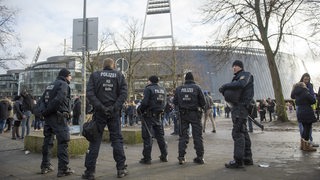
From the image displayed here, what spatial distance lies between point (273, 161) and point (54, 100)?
461 centimetres

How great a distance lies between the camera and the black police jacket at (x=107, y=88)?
18.4 ft

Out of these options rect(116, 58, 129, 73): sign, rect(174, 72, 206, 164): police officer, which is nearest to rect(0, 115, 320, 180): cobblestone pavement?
rect(174, 72, 206, 164): police officer

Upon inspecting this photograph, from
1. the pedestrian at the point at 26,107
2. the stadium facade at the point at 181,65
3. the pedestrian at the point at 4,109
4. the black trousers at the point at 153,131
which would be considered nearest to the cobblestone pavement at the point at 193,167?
the black trousers at the point at 153,131

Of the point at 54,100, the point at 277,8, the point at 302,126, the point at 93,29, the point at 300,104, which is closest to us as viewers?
the point at 54,100

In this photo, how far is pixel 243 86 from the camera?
618 cm

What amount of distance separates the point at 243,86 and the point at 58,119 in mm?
3494

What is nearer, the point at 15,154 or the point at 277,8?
the point at 15,154

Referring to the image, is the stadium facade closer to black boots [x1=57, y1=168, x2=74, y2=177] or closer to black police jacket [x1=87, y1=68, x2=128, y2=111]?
black police jacket [x1=87, y1=68, x2=128, y2=111]

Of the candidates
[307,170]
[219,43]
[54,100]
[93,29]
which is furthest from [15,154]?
[219,43]

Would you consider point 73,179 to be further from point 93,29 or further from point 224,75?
point 224,75

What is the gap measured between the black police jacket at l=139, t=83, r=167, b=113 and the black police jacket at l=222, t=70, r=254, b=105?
1511 mm

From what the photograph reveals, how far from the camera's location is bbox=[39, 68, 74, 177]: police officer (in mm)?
5809

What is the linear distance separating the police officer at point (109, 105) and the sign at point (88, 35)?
4.69 meters

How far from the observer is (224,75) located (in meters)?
94.7
